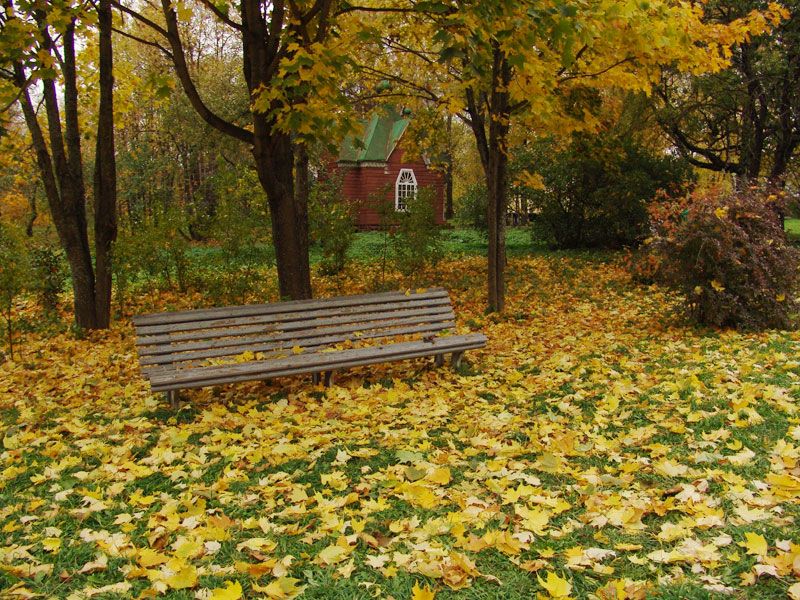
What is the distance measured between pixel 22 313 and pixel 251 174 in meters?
4.50

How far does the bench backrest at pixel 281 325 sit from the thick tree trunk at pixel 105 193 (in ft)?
11.6

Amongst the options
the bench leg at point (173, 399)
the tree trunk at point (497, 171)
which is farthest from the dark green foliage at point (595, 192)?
the bench leg at point (173, 399)

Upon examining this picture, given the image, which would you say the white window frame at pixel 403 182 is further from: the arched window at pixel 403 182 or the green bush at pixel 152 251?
the green bush at pixel 152 251

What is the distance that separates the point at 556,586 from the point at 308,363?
3239 millimetres

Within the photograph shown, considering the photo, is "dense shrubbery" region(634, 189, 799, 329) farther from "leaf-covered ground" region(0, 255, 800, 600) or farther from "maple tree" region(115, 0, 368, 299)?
"maple tree" region(115, 0, 368, 299)

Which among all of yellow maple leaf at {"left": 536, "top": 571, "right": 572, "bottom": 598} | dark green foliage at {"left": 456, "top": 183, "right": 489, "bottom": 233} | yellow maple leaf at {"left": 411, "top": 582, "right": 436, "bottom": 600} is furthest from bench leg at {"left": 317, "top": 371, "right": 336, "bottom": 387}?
dark green foliage at {"left": 456, "top": 183, "right": 489, "bottom": 233}

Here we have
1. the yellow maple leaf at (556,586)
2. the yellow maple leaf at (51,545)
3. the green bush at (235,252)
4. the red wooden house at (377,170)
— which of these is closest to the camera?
the yellow maple leaf at (556,586)

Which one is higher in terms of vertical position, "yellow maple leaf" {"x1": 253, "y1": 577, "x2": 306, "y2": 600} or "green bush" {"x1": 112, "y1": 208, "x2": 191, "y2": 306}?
"green bush" {"x1": 112, "y1": 208, "x2": 191, "y2": 306}

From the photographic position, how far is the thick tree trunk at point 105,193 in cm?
805

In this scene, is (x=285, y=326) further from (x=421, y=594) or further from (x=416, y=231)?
(x=416, y=231)

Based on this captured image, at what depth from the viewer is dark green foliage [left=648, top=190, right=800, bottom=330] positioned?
6.76m

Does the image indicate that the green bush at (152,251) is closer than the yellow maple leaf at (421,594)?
No

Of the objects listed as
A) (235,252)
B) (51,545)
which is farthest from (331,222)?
(51,545)

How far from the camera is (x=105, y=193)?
8406 millimetres
